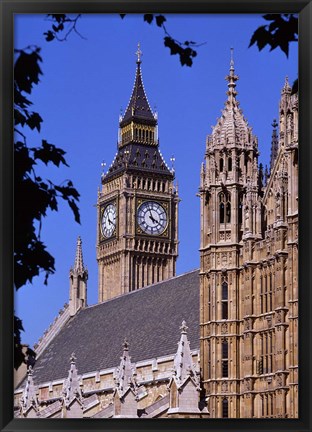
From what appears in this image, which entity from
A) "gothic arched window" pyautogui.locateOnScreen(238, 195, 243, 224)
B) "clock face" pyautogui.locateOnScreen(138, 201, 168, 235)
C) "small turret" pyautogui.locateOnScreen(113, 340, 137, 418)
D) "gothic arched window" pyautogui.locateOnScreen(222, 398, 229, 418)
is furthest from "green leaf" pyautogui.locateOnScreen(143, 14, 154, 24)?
"clock face" pyautogui.locateOnScreen(138, 201, 168, 235)

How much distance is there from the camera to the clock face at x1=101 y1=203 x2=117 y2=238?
10194 cm

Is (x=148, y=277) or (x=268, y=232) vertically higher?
(x=148, y=277)

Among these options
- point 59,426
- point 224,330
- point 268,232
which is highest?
point 268,232

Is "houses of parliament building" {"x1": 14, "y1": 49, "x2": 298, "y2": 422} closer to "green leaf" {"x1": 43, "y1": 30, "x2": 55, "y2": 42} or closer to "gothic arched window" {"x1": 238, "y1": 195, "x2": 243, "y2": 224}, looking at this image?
"gothic arched window" {"x1": 238, "y1": 195, "x2": 243, "y2": 224}

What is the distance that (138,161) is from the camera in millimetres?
98625

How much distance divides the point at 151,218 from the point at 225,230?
145 feet

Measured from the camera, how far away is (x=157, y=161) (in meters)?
97.9

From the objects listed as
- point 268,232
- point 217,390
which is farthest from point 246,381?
point 268,232

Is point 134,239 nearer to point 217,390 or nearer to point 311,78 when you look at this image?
point 217,390

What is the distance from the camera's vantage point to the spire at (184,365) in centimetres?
5694

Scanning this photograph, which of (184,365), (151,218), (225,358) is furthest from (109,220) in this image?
(225,358)

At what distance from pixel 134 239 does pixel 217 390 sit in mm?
44884

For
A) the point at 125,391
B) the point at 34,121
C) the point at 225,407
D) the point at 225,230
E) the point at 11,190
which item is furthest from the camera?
the point at 125,391

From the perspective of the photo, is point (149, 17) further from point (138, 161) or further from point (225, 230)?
point (138, 161)
